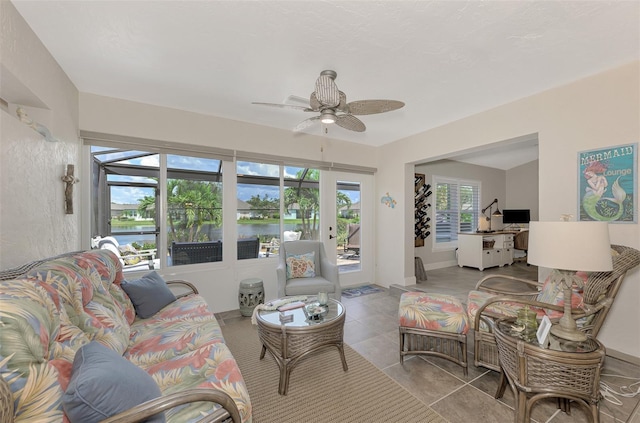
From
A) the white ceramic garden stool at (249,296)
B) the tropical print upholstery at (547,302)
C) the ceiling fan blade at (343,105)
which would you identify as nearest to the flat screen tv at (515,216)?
the tropical print upholstery at (547,302)

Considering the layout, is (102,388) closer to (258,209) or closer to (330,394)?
(330,394)

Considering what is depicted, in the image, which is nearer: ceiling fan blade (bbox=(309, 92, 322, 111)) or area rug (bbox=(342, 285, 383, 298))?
ceiling fan blade (bbox=(309, 92, 322, 111))

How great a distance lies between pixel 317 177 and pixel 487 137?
2.46 m

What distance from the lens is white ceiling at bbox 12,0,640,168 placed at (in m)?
1.70

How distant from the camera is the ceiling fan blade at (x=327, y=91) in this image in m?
1.97

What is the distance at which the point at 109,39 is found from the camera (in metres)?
1.98

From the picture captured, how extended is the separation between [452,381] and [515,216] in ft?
20.5

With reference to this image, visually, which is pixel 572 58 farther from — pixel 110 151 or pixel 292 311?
pixel 110 151

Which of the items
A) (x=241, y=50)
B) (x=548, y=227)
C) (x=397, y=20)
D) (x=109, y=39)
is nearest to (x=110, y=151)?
(x=109, y=39)

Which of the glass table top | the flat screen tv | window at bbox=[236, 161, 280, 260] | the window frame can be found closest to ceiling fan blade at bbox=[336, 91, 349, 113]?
the glass table top

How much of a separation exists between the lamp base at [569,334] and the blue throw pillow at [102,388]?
220 cm

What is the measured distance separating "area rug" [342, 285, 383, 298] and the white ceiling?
294cm

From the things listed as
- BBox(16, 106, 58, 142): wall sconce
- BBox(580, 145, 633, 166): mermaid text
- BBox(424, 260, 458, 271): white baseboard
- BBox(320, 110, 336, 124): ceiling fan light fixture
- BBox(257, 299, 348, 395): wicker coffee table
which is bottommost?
BBox(424, 260, 458, 271): white baseboard

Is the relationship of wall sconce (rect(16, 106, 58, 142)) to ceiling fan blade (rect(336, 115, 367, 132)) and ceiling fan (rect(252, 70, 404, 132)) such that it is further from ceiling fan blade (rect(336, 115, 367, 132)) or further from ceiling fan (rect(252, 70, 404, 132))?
ceiling fan blade (rect(336, 115, 367, 132))
